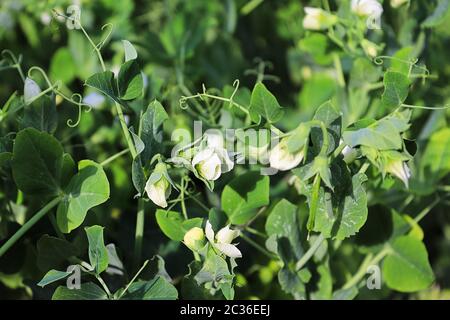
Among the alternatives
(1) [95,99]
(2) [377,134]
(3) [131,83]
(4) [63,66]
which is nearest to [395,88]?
(2) [377,134]

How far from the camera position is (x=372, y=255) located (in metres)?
0.85

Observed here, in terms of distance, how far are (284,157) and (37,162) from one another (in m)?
0.25

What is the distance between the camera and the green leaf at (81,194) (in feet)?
2.27

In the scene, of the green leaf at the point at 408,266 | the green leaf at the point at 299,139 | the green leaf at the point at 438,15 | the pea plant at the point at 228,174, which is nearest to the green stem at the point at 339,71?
the pea plant at the point at 228,174

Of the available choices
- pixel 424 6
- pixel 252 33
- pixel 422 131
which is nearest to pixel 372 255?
pixel 422 131

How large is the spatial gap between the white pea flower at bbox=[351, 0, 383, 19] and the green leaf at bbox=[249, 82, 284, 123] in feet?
0.68

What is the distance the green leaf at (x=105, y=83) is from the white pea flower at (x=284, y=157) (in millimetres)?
167

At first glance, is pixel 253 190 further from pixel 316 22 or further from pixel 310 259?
pixel 316 22

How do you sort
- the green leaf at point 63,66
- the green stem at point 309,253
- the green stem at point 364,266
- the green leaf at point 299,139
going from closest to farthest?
the green leaf at point 299,139 < the green stem at point 309,253 < the green stem at point 364,266 < the green leaf at point 63,66

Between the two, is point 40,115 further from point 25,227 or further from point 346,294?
point 346,294

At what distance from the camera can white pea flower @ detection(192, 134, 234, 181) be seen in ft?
2.12

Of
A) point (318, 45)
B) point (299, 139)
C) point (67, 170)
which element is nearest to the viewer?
point (299, 139)

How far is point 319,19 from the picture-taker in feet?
2.82

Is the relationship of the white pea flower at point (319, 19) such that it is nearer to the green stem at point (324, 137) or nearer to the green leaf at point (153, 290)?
the green stem at point (324, 137)
